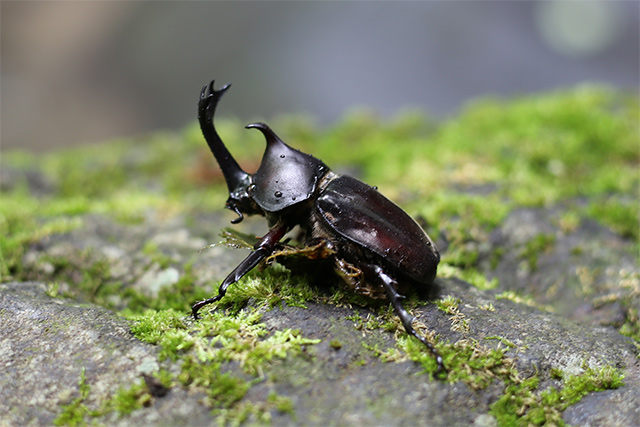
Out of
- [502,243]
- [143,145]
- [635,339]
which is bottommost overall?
[635,339]

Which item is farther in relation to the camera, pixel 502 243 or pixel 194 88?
pixel 194 88

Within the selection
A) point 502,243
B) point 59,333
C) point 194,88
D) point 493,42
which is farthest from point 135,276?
point 493,42

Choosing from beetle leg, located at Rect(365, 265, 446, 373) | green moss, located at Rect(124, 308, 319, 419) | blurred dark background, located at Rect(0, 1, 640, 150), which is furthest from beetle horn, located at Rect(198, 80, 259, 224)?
blurred dark background, located at Rect(0, 1, 640, 150)

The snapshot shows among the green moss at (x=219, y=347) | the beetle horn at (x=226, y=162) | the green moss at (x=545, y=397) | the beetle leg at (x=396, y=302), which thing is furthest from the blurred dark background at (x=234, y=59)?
the green moss at (x=545, y=397)

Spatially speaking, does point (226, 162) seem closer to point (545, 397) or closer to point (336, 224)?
point (336, 224)

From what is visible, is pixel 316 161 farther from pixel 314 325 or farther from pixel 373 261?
pixel 314 325

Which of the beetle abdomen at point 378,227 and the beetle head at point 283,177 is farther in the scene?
the beetle head at point 283,177

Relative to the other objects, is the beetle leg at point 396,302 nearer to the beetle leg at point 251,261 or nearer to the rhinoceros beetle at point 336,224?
the rhinoceros beetle at point 336,224
